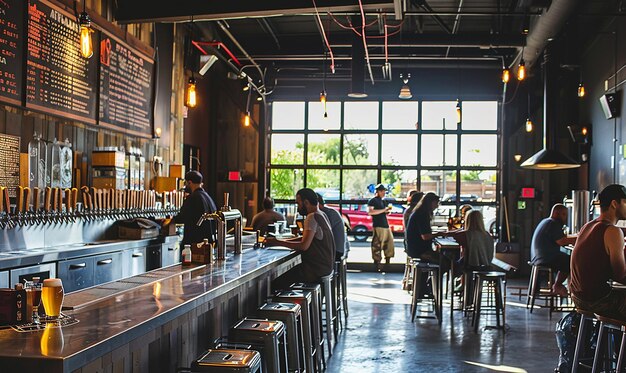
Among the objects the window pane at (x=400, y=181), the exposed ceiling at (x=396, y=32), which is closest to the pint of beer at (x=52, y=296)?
the exposed ceiling at (x=396, y=32)

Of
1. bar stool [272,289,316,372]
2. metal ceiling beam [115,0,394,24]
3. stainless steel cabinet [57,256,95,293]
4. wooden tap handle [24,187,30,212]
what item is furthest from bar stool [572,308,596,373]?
wooden tap handle [24,187,30,212]

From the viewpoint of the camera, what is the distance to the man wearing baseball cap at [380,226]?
1288cm

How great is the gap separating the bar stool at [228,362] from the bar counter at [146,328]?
0.70 ft

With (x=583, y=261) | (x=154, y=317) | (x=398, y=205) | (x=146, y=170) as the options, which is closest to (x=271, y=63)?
(x=398, y=205)

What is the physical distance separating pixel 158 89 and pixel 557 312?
616cm

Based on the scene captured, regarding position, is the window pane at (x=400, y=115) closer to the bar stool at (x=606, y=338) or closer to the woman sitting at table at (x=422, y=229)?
the woman sitting at table at (x=422, y=229)

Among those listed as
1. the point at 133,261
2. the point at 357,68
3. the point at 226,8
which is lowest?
the point at 133,261

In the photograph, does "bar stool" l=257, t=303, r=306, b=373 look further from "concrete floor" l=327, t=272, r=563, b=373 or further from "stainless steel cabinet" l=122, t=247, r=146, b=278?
"stainless steel cabinet" l=122, t=247, r=146, b=278

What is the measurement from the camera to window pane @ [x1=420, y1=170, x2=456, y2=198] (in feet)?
45.6

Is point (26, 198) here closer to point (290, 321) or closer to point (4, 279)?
point (4, 279)

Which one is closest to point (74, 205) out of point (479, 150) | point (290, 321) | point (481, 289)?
point (290, 321)

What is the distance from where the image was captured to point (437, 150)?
1395cm

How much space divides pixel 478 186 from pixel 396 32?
542 cm

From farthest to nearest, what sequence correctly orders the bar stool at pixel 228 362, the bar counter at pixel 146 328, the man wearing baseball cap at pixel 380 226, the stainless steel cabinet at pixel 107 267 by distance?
the man wearing baseball cap at pixel 380 226, the stainless steel cabinet at pixel 107 267, the bar stool at pixel 228 362, the bar counter at pixel 146 328
